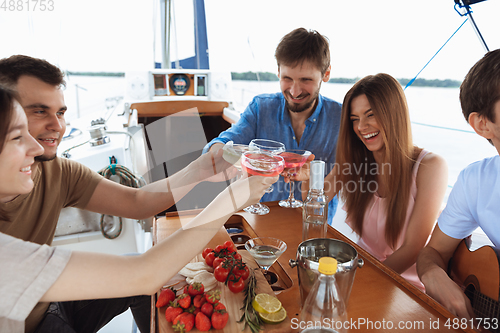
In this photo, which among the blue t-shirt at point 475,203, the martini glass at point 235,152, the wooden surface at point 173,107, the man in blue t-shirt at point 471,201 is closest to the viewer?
the man in blue t-shirt at point 471,201

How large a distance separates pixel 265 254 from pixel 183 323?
15.3 inches

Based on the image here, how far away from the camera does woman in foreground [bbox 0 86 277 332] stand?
75 cm

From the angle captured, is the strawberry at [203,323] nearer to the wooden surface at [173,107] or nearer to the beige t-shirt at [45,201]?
the beige t-shirt at [45,201]

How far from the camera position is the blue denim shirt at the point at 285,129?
2.23 metres

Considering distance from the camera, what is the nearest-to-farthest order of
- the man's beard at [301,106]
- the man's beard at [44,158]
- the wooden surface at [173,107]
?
1. the man's beard at [44,158]
2. the man's beard at [301,106]
3. the wooden surface at [173,107]

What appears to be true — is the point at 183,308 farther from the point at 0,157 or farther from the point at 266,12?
the point at 266,12

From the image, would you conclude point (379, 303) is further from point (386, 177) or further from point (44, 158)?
point (44, 158)

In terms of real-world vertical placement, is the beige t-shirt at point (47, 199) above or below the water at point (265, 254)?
above

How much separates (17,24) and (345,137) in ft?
8.31

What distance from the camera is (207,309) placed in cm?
88

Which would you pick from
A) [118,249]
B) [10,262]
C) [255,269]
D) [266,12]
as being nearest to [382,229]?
[255,269]

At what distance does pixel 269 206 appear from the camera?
1780 mm

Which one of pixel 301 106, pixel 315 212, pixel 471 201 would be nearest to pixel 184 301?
pixel 315 212


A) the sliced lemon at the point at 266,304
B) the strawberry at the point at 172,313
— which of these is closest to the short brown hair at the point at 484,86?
the sliced lemon at the point at 266,304
